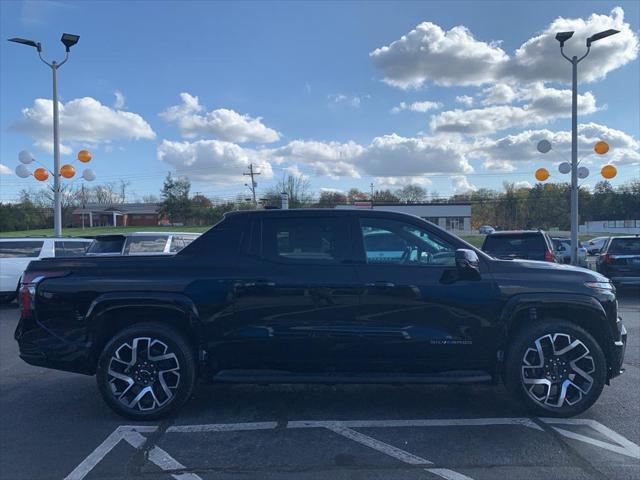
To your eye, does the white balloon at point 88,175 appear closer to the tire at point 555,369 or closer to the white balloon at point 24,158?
the white balloon at point 24,158

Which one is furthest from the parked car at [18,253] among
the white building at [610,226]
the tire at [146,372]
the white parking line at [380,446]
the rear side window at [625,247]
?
the white building at [610,226]

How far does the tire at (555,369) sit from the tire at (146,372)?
9.55 ft

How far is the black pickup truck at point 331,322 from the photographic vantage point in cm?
441

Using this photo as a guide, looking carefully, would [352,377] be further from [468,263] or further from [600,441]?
[600,441]

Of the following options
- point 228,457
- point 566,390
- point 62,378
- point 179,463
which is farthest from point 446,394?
point 62,378

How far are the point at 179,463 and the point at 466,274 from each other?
9.14ft

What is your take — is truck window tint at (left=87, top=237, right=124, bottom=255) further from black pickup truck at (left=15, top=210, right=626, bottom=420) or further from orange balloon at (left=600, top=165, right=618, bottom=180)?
orange balloon at (left=600, top=165, right=618, bottom=180)

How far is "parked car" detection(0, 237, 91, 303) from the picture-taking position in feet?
40.2

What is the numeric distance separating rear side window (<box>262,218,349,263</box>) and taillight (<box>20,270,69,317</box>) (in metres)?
1.90

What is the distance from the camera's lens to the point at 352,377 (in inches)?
175

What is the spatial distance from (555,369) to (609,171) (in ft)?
50.5

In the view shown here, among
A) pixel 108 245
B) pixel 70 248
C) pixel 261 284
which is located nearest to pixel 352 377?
pixel 261 284

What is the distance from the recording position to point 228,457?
377cm

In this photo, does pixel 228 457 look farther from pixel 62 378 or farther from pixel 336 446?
pixel 62 378
